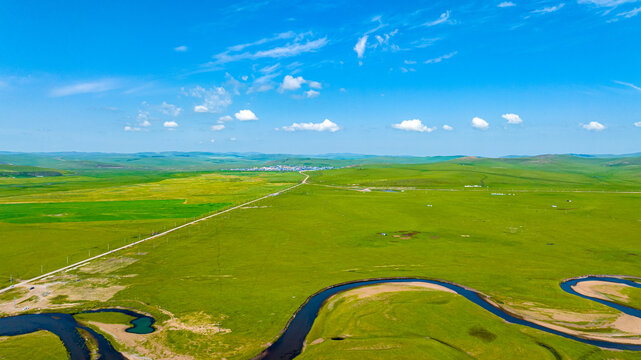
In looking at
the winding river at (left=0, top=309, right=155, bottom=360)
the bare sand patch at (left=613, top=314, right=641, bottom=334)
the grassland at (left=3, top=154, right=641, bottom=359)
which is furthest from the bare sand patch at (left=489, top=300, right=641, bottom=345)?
the winding river at (left=0, top=309, right=155, bottom=360)

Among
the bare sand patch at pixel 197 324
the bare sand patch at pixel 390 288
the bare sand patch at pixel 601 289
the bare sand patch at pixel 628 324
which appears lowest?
the bare sand patch at pixel 197 324

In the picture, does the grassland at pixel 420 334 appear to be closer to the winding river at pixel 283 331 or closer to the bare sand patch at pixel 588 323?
the winding river at pixel 283 331

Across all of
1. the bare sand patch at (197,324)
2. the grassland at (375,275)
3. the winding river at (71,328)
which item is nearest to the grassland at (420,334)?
the grassland at (375,275)

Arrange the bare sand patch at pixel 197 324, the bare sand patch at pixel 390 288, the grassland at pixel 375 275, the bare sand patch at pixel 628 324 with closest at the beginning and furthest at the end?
the grassland at pixel 375 275 < the bare sand patch at pixel 628 324 < the bare sand patch at pixel 197 324 < the bare sand patch at pixel 390 288

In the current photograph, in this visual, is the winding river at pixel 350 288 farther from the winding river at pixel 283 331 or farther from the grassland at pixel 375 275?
the grassland at pixel 375 275

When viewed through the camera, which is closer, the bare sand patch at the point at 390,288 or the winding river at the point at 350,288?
the winding river at the point at 350,288

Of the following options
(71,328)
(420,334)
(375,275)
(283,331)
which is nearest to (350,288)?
(375,275)

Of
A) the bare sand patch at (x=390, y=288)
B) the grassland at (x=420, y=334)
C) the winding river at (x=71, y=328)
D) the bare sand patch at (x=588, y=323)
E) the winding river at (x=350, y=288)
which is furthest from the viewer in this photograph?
the bare sand patch at (x=390, y=288)

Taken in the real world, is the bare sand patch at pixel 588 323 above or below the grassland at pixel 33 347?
above

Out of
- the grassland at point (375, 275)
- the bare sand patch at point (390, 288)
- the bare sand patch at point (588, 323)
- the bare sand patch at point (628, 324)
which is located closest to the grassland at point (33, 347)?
the grassland at point (375, 275)
